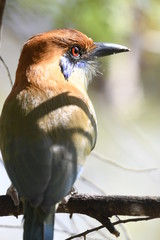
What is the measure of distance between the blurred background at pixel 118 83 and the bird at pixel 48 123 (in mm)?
900

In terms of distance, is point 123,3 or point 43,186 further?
point 123,3

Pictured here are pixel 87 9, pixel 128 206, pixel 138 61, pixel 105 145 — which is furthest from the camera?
pixel 105 145

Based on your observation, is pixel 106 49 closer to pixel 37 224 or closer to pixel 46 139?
pixel 46 139

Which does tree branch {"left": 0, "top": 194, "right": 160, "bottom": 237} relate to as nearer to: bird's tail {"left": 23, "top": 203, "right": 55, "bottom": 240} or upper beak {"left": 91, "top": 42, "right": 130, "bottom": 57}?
bird's tail {"left": 23, "top": 203, "right": 55, "bottom": 240}

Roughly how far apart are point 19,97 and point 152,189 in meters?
4.55

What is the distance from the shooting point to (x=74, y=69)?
13.9 ft

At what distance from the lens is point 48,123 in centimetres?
359

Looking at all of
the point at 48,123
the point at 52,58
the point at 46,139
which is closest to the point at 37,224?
the point at 46,139

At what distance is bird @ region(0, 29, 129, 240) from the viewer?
10.7 feet

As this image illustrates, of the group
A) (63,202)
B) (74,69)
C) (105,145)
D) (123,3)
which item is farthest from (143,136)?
(63,202)

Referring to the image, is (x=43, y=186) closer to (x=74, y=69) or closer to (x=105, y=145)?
(x=74, y=69)

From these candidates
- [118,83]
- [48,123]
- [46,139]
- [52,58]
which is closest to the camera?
[46,139]

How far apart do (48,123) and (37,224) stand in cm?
59

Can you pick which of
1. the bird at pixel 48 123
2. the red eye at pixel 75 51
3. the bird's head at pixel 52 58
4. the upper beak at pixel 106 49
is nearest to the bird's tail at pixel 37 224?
the bird at pixel 48 123
